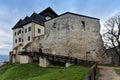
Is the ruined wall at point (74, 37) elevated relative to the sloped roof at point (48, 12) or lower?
lower

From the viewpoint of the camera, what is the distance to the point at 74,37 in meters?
36.7

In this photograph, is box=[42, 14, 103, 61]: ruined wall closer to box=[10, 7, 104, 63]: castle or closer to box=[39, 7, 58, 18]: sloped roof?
box=[10, 7, 104, 63]: castle

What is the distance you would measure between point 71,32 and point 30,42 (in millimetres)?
12897

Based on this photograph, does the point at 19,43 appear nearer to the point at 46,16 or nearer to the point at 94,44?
the point at 46,16

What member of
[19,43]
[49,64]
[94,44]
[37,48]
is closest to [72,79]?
[49,64]

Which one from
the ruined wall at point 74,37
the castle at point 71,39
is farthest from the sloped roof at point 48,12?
the ruined wall at point 74,37

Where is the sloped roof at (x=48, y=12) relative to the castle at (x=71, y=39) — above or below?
above

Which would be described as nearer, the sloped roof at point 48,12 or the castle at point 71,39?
the castle at point 71,39

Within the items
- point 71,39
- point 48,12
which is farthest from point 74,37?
point 48,12

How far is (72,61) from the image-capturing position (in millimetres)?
30500

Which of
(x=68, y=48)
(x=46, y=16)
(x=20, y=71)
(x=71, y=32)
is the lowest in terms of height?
(x=20, y=71)

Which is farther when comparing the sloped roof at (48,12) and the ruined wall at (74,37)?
the sloped roof at (48,12)

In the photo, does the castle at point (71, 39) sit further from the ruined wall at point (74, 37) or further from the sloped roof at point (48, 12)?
the sloped roof at point (48, 12)

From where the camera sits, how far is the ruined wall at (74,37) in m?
36.3
